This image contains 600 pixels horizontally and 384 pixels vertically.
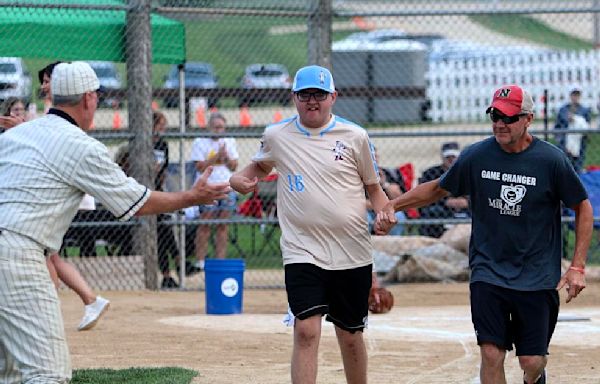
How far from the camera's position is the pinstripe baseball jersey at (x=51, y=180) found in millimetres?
5652

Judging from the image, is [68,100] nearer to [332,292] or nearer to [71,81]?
[71,81]

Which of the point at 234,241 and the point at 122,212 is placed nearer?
the point at 122,212

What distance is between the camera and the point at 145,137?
13.3m

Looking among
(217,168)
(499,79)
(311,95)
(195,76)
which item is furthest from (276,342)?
(195,76)

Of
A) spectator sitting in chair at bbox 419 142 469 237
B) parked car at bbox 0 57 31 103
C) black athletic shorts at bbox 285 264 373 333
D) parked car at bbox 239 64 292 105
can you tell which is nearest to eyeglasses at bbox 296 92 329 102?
black athletic shorts at bbox 285 264 373 333

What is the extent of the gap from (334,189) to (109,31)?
6776mm

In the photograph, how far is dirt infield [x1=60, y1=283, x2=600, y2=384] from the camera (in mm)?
8633

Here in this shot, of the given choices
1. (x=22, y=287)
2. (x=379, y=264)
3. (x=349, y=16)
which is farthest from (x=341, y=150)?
(x=379, y=264)

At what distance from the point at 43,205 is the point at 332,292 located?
7.11ft

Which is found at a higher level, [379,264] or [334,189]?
[334,189]

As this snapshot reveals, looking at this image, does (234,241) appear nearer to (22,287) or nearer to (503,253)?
(503,253)

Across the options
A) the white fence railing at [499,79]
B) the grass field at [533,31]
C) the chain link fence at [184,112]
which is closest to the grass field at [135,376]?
the chain link fence at [184,112]

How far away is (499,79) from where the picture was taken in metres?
22.7

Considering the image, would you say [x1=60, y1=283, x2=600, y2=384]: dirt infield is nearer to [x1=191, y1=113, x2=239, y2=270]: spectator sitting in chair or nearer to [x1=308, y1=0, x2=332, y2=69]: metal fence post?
[x1=191, y1=113, x2=239, y2=270]: spectator sitting in chair
